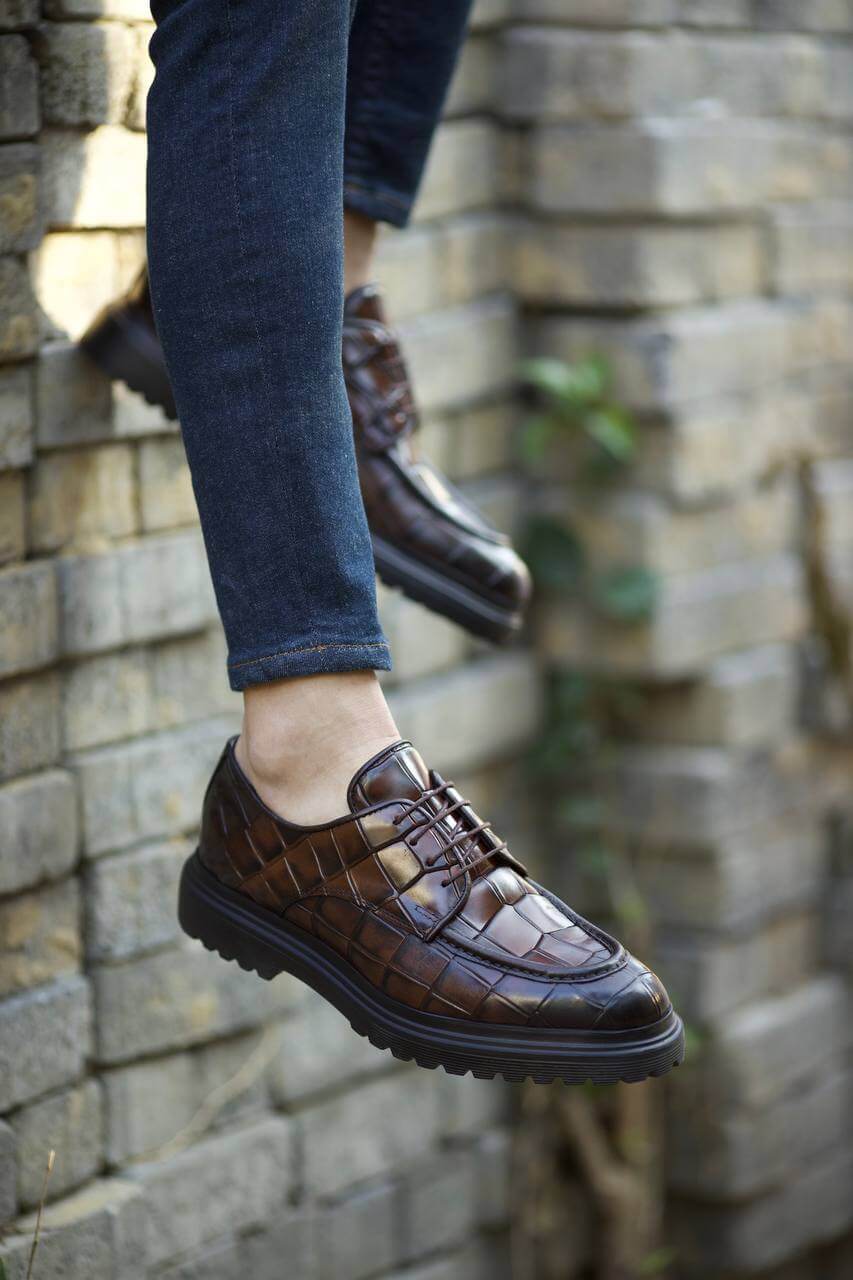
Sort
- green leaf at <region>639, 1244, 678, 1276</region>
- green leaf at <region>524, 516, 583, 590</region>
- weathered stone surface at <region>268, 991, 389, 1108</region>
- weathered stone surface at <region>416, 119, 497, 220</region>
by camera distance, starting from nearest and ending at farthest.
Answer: weathered stone surface at <region>268, 991, 389, 1108</region>
weathered stone surface at <region>416, 119, 497, 220</region>
green leaf at <region>524, 516, 583, 590</region>
green leaf at <region>639, 1244, 678, 1276</region>

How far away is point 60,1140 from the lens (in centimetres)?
170

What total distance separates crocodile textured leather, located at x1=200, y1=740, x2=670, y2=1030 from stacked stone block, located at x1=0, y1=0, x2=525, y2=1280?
1.58ft

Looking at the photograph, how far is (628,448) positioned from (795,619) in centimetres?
46

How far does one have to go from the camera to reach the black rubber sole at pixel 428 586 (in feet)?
5.03

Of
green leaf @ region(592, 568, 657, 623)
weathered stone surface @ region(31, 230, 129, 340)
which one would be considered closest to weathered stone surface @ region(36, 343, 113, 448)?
weathered stone surface @ region(31, 230, 129, 340)

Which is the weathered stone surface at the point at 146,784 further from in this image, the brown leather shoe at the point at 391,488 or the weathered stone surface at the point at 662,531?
the weathered stone surface at the point at 662,531

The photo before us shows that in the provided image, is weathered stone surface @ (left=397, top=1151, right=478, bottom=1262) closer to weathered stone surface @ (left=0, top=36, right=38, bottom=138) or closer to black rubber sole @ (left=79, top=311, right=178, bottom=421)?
black rubber sole @ (left=79, top=311, right=178, bottom=421)

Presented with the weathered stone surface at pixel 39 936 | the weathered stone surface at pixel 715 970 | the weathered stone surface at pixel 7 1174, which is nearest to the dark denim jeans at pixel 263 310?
the weathered stone surface at pixel 39 936

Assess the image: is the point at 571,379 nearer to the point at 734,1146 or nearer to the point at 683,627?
the point at 683,627

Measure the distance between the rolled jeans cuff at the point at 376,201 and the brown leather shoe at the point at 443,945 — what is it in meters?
0.54

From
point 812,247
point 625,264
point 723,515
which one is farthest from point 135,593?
point 812,247

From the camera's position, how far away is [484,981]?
1.21 metres

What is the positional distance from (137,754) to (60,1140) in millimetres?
409

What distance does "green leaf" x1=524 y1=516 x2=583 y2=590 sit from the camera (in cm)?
237
